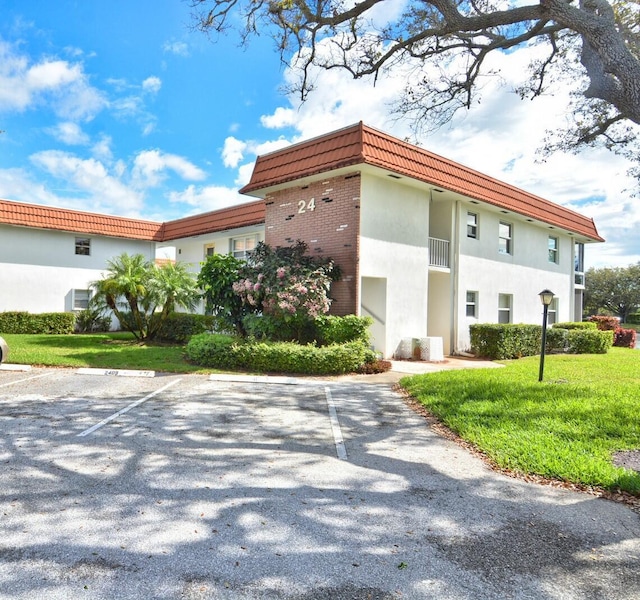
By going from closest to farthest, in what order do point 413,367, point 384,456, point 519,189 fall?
point 384,456
point 413,367
point 519,189

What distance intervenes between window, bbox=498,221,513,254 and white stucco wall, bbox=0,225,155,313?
18.1 m

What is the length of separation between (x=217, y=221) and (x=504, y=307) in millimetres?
13132

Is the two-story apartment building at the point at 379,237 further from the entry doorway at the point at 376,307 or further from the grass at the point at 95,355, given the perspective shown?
the grass at the point at 95,355

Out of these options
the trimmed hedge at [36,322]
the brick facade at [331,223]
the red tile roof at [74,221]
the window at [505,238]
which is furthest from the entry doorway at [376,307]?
the red tile roof at [74,221]

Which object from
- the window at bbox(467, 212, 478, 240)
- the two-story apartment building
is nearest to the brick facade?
the two-story apartment building

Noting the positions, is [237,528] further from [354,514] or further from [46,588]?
[46,588]

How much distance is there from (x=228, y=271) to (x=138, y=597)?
1036 centimetres

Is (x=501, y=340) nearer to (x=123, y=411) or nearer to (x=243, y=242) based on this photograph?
(x=123, y=411)

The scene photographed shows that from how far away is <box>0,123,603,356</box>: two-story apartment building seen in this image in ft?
40.9

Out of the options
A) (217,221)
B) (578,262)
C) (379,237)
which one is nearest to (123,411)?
(379,237)

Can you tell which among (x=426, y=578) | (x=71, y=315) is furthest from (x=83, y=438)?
(x=71, y=315)

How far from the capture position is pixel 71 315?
19328 mm

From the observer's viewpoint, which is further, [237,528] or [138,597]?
[237,528]

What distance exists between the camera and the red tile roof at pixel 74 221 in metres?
19.0
